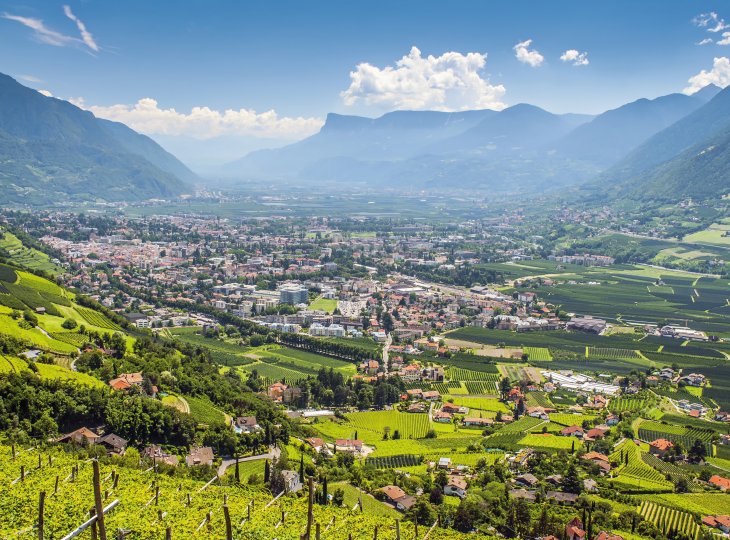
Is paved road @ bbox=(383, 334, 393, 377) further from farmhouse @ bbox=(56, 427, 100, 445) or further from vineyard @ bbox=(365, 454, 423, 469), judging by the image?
farmhouse @ bbox=(56, 427, 100, 445)

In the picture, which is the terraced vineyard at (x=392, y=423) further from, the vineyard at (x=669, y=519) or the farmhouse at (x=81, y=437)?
the farmhouse at (x=81, y=437)

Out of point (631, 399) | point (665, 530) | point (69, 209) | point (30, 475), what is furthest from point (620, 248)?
point (69, 209)

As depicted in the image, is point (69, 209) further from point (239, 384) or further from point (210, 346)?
point (239, 384)

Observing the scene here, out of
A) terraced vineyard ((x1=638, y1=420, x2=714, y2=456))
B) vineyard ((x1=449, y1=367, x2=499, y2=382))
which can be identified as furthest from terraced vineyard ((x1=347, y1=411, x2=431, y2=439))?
terraced vineyard ((x1=638, y1=420, x2=714, y2=456))

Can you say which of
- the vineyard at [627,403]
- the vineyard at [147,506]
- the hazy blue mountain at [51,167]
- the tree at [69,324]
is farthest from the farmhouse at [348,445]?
the hazy blue mountain at [51,167]

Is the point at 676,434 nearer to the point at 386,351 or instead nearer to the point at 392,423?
the point at 392,423

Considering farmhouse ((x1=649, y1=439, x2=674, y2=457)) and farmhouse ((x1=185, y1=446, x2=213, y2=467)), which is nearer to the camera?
farmhouse ((x1=185, y1=446, x2=213, y2=467))

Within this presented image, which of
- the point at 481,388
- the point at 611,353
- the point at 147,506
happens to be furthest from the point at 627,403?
the point at 147,506
